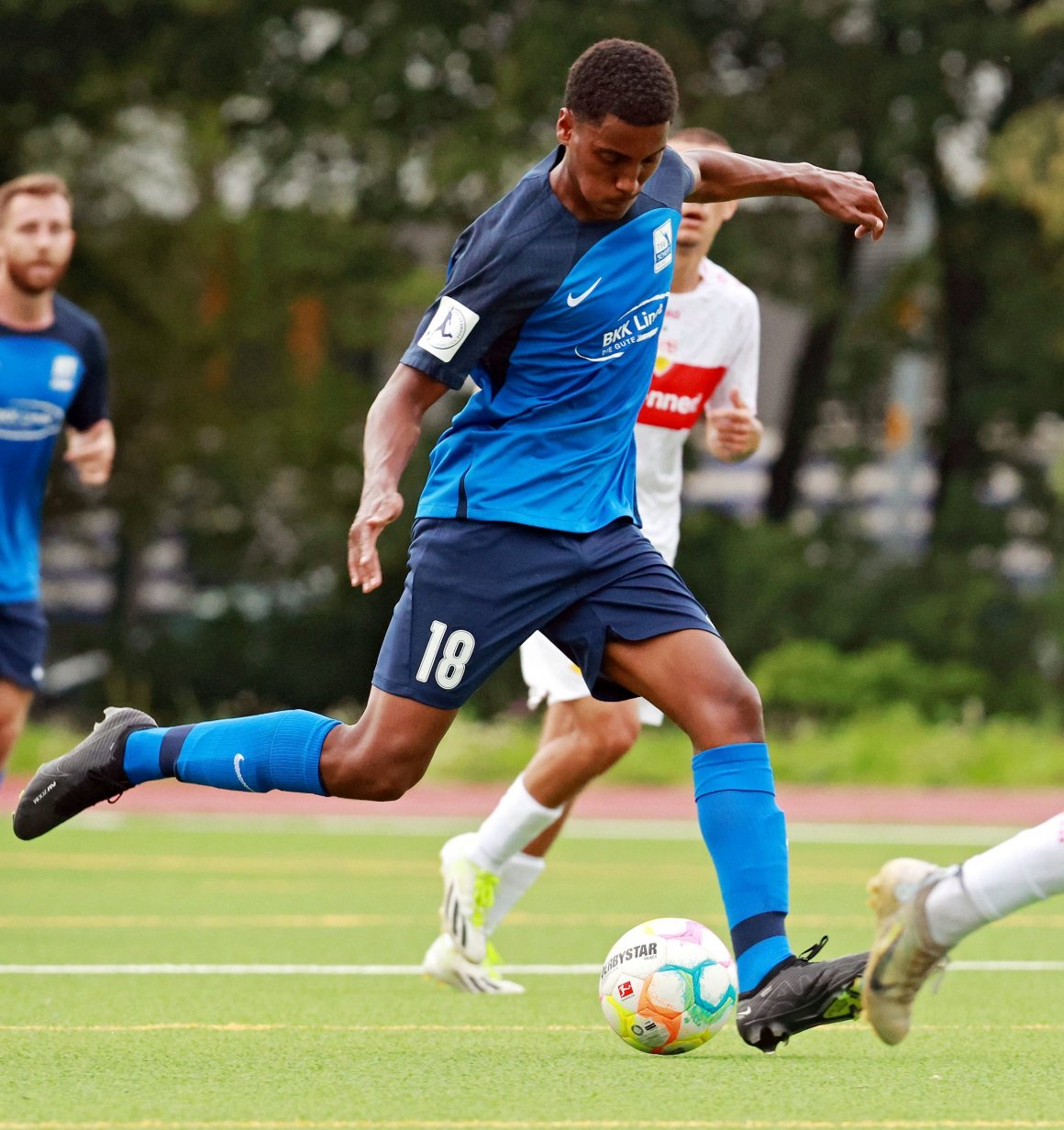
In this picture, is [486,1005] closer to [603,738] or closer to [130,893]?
[603,738]

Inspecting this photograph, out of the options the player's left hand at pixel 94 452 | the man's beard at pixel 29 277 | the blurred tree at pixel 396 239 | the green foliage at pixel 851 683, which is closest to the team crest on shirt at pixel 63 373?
the player's left hand at pixel 94 452

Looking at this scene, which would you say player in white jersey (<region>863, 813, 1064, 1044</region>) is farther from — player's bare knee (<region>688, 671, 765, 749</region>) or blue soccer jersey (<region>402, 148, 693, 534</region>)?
blue soccer jersey (<region>402, 148, 693, 534</region>)

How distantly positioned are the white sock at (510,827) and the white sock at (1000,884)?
2.62 m

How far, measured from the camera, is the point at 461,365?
5.08m

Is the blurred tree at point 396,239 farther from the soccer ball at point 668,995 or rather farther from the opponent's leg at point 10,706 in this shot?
the soccer ball at point 668,995

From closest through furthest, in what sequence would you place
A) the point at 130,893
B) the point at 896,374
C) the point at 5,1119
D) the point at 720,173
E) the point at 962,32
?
1. the point at 5,1119
2. the point at 720,173
3. the point at 130,893
4. the point at 962,32
5. the point at 896,374

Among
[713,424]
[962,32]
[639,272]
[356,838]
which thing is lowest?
[356,838]

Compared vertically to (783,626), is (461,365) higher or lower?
higher

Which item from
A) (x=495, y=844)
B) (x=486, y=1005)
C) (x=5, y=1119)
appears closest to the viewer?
(x=5, y=1119)

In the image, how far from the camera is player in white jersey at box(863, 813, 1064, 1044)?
4.15 m

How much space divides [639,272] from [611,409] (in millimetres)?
356

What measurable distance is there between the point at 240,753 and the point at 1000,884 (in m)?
2.11

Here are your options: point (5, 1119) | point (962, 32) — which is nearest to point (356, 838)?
point (5, 1119)

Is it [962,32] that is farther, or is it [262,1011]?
[962,32]
